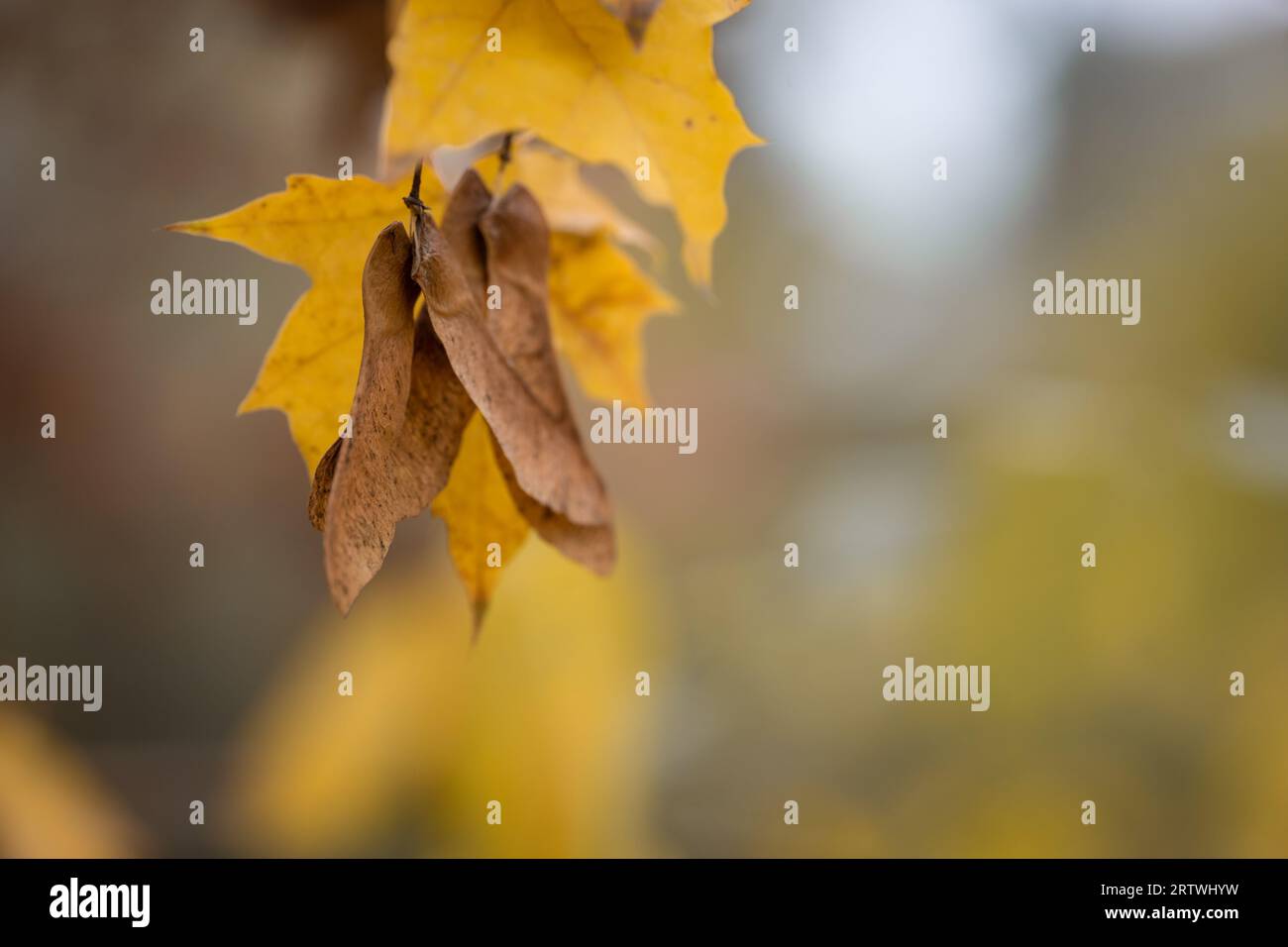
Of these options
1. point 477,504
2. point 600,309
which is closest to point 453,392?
point 477,504

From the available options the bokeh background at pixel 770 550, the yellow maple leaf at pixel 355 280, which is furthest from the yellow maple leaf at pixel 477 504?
the bokeh background at pixel 770 550

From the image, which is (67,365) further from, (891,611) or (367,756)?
(891,611)

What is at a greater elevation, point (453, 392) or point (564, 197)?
point (564, 197)

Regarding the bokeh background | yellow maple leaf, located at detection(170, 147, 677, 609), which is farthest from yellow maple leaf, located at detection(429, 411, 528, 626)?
the bokeh background

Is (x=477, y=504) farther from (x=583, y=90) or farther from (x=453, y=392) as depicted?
(x=583, y=90)

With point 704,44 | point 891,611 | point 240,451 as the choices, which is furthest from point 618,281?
point 240,451
